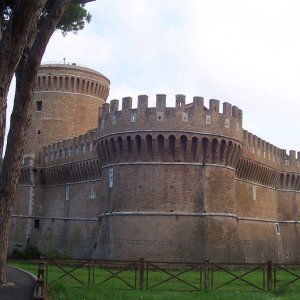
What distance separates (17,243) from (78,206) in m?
6.41

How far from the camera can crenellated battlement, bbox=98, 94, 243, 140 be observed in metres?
24.5

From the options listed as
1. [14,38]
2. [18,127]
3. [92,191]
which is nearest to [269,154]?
[92,191]

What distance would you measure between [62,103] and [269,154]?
13129 mm

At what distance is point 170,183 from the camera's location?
955 inches

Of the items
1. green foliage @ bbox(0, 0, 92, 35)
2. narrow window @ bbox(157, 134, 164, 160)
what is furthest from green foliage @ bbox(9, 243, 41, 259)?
green foliage @ bbox(0, 0, 92, 35)

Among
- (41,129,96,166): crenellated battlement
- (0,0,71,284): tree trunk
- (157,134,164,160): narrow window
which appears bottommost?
(0,0,71,284): tree trunk

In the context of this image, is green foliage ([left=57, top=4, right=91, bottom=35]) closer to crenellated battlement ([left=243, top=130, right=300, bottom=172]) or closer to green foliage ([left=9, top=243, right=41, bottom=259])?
crenellated battlement ([left=243, top=130, right=300, bottom=172])

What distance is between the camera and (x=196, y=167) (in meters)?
24.6

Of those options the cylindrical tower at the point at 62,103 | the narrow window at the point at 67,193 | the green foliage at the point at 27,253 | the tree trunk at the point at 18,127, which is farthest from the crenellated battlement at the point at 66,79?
the tree trunk at the point at 18,127

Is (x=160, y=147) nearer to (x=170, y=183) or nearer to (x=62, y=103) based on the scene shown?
(x=170, y=183)

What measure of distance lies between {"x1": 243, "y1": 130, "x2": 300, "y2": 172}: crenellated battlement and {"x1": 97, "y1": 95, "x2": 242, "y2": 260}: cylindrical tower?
5.70 m

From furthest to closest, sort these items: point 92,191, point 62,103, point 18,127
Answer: point 62,103, point 92,191, point 18,127

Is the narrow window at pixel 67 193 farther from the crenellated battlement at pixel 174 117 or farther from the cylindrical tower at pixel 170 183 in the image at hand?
the crenellated battlement at pixel 174 117

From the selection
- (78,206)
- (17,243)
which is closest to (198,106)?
(78,206)
